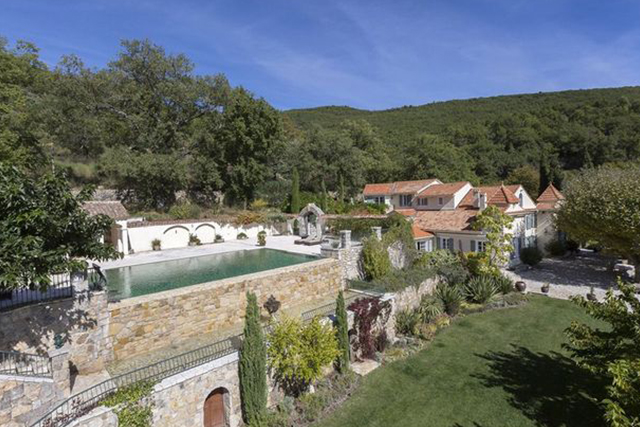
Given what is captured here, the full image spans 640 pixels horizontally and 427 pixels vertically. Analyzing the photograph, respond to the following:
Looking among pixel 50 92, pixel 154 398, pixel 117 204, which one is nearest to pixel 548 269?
pixel 154 398

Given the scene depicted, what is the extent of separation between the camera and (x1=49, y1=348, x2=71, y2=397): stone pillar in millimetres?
8258

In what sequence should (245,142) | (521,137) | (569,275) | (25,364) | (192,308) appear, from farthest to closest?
1. (521,137)
2. (245,142)
3. (569,275)
4. (192,308)
5. (25,364)

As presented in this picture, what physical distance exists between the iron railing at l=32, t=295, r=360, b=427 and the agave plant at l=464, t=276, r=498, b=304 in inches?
563

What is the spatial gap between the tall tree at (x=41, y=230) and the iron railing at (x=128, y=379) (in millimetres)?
3042

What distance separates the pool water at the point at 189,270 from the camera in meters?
15.0

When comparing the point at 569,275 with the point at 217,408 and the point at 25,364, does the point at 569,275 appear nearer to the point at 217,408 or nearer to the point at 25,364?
the point at 217,408

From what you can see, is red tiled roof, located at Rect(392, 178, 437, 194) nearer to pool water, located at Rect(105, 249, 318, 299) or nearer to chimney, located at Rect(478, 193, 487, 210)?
chimney, located at Rect(478, 193, 487, 210)

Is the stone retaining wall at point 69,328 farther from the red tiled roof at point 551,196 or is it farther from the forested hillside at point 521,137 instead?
the forested hillside at point 521,137

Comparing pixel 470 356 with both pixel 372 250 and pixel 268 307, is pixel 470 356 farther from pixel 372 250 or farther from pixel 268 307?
pixel 268 307

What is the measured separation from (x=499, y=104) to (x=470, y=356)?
95.7 meters

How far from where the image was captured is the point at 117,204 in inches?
982

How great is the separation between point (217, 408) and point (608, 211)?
77.8ft

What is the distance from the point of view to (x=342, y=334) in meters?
13.0

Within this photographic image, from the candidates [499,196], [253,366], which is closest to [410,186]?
[499,196]
